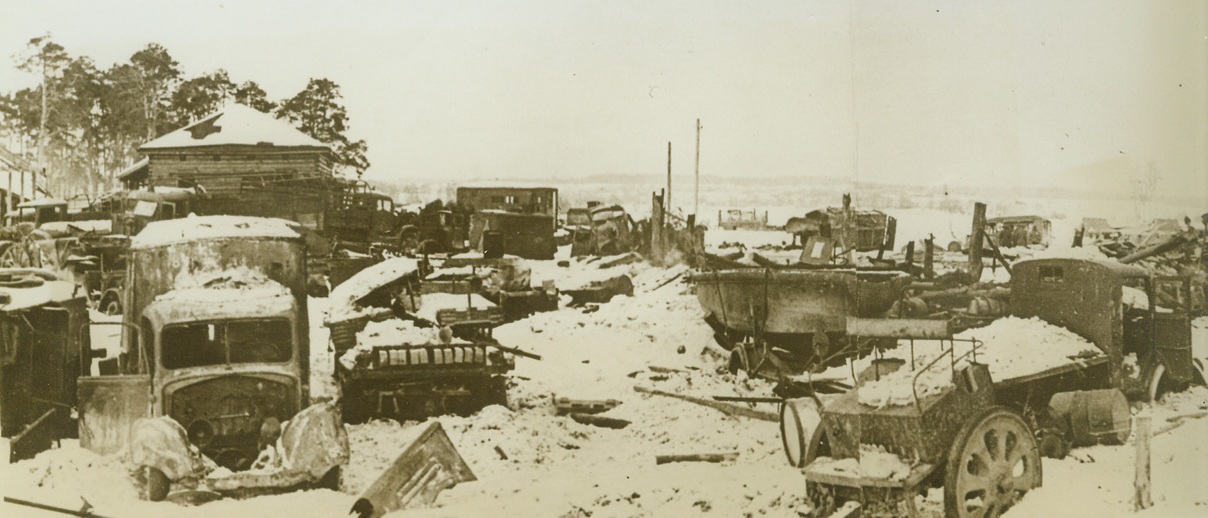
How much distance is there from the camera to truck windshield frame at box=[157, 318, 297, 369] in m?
4.12

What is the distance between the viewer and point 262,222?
4.23m

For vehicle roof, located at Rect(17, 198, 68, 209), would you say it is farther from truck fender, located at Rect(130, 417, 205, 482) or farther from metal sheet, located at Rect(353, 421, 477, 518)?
metal sheet, located at Rect(353, 421, 477, 518)

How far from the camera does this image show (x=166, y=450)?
3920 millimetres

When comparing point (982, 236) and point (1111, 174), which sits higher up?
point (1111, 174)

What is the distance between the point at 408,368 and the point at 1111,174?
3860mm

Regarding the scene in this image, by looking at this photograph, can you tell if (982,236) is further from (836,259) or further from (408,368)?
(408,368)

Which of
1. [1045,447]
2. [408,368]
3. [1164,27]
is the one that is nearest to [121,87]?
[408,368]

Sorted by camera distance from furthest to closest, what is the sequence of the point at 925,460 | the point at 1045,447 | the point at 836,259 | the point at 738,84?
the point at 836,259
the point at 738,84
the point at 1045,447
the point at 925,460

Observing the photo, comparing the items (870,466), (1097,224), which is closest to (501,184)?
(870,466)

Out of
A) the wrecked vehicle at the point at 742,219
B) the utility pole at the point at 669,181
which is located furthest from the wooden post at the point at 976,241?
the utility pole at the point at 669,181

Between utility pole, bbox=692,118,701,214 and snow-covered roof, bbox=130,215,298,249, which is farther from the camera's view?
utility pole, bbox=692,118,701,214

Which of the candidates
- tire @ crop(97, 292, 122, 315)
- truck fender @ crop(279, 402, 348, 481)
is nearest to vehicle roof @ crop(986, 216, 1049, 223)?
truck fender @ crop(279, 402, 348, 481)

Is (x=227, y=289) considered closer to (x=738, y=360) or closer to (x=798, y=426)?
(x=738, y=360)

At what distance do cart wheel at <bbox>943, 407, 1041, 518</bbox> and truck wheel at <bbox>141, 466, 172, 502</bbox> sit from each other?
3462 millimetres
